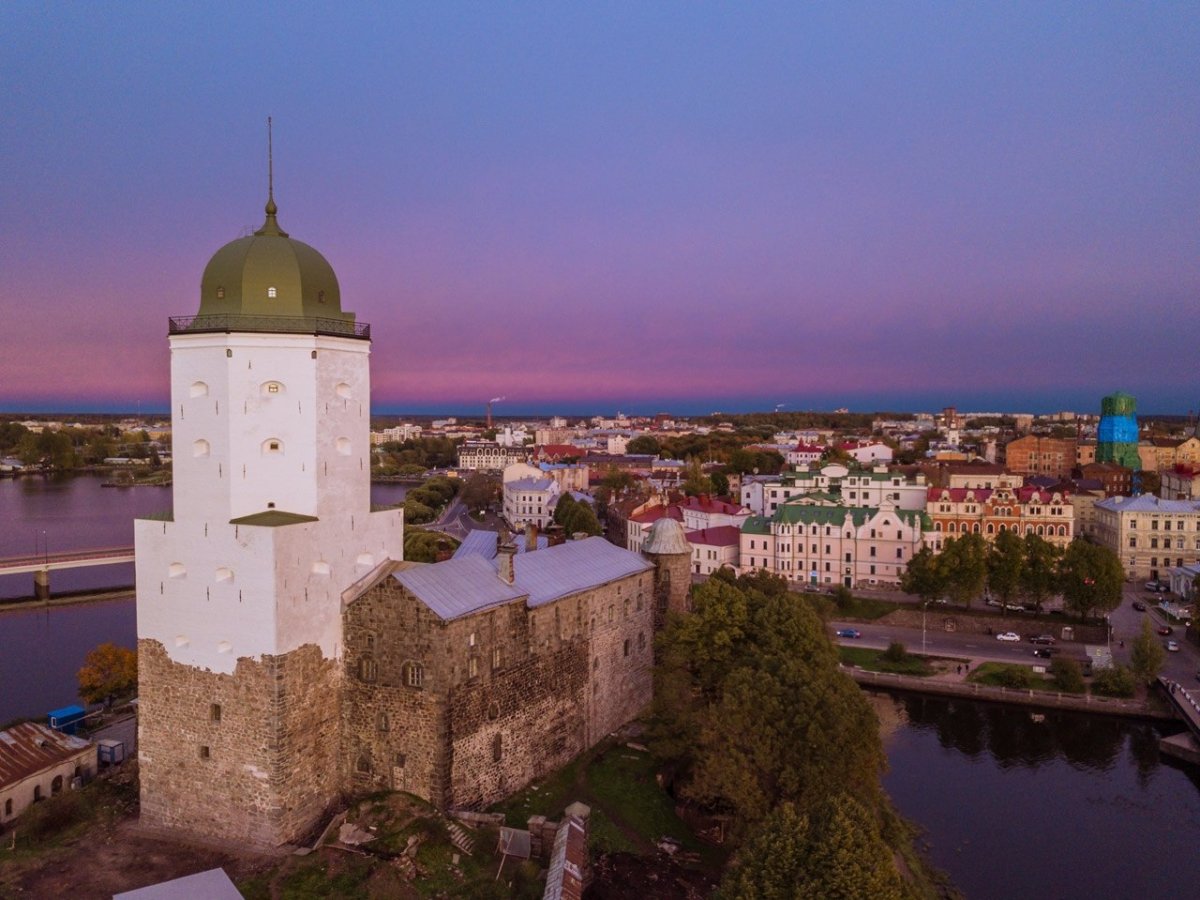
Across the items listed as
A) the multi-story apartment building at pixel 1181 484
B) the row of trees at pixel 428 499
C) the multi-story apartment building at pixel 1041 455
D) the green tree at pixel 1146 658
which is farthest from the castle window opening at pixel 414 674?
the multi-story apartment building at pixel 1041 455

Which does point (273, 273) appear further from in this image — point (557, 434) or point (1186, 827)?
point (557, 434)

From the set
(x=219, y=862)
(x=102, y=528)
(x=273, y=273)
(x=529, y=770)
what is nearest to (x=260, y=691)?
(x=219, y=862)

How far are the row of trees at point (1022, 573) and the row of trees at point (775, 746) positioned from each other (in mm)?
18695

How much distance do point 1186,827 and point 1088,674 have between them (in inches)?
458

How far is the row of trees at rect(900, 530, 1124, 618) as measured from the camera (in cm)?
4012

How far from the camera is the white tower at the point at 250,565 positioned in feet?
59.6

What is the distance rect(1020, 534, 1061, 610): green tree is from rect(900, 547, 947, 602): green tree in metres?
3.92

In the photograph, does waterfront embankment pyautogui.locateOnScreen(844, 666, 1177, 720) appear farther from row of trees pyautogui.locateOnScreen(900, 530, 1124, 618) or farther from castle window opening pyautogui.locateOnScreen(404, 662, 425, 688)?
castle window opening pyautogui.locateOnScreen(404, 662, 425, 688)

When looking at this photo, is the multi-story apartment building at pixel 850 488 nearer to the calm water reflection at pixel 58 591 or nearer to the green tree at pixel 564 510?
the green tree at pixel 564 510

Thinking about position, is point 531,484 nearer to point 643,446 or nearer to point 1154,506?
point 1154,506

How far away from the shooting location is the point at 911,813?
2495 cm

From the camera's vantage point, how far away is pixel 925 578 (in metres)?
42.0

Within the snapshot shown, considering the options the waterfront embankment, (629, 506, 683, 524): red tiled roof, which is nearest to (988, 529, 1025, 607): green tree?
the waterfront embankment

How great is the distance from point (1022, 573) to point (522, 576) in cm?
2928
